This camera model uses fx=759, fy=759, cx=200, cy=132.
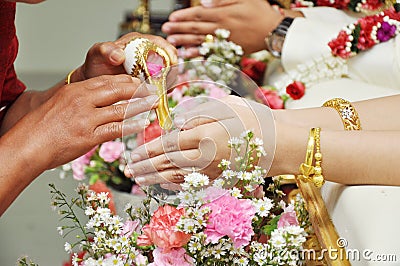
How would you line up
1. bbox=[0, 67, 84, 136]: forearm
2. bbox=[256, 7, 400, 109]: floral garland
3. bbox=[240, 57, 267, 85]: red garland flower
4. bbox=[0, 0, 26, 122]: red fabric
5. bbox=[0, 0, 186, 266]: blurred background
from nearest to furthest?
bbox=[0, 0, 26, 122]: red fabric, bbox=[0, 67, 84, 136]: forearm, bbox=[256, 7, 400, 109]: floral garland, bbox=[240, 57, 267, 85]: red garland flower, bbox=[0, 0, 186, 266]: blurred background

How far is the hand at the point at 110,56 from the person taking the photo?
1.27m

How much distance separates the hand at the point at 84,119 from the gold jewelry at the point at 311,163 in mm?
239

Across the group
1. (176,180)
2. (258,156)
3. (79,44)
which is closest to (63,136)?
(176,180)

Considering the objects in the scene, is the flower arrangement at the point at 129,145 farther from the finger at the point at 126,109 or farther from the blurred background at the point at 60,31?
the blurred background at the point at 60,31

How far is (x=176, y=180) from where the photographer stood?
1.07 metres

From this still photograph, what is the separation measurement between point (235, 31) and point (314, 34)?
8.6 inches

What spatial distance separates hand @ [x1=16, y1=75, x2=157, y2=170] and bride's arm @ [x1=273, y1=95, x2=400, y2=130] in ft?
0.90

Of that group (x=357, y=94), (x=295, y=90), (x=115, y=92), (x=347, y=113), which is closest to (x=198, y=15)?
(x=295, y=90)

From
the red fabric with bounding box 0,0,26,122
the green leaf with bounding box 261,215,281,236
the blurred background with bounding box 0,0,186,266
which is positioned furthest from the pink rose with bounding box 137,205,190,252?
the blurred background with bounding box 0,0,186,266

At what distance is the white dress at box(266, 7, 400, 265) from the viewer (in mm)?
1021

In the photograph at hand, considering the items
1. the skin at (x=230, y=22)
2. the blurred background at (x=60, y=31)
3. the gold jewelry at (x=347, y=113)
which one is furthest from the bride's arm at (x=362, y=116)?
the blurred background at (x=60, y=31)

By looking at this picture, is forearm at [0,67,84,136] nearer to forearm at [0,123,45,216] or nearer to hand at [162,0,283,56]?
forearm at [0,123,45,216]

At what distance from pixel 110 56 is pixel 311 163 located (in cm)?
39

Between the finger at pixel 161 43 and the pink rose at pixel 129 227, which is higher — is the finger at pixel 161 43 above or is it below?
above
